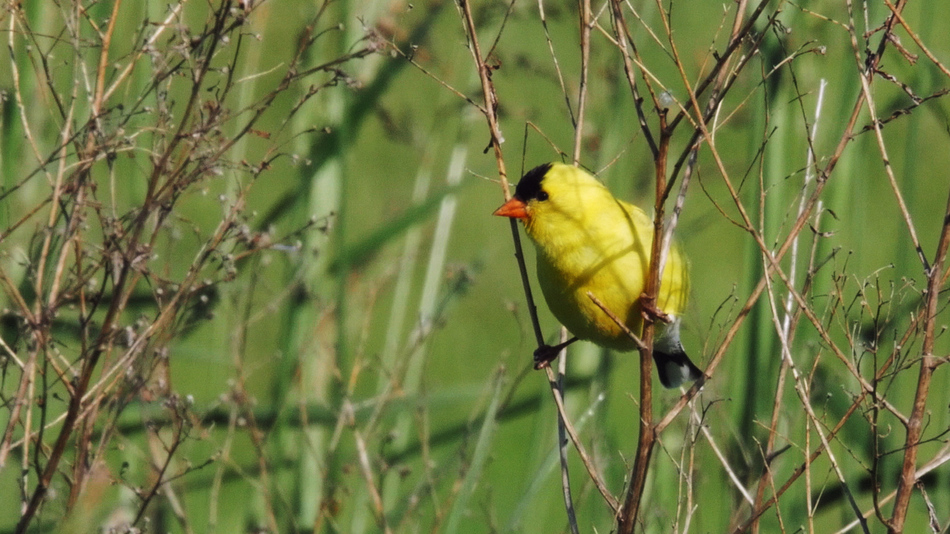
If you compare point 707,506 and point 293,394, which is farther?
point 707,506

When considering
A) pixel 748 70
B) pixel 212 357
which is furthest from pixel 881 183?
pixel 212 357

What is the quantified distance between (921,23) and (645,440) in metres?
1.22

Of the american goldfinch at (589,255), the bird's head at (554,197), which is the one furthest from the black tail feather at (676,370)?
the bird's head at (554,197)

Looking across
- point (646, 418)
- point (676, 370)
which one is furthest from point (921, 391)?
point (676, 370)

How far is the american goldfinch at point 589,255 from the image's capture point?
1.99 m

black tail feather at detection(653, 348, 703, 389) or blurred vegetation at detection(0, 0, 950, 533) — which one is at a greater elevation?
blurred vegetation at detection(0, 0, 950, 533)

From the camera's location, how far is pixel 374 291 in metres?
2.64

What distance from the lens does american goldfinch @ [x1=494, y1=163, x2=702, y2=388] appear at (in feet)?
6.54

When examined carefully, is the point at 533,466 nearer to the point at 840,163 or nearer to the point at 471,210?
the point at 840,163

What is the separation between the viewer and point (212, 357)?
254 centimetres

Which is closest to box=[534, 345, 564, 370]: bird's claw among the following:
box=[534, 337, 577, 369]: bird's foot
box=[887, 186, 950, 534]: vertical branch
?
box=[534, 337, 577, 369]: bird's foot

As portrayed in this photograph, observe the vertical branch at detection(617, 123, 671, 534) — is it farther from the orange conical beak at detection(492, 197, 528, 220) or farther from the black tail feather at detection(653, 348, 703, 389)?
the black tail feather at detection(653, 348, 703, 389)

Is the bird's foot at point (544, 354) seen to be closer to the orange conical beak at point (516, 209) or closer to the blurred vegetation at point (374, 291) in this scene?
the blurred vegetation at point (374, 291)

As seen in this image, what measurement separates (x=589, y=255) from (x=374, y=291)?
2.43ft
